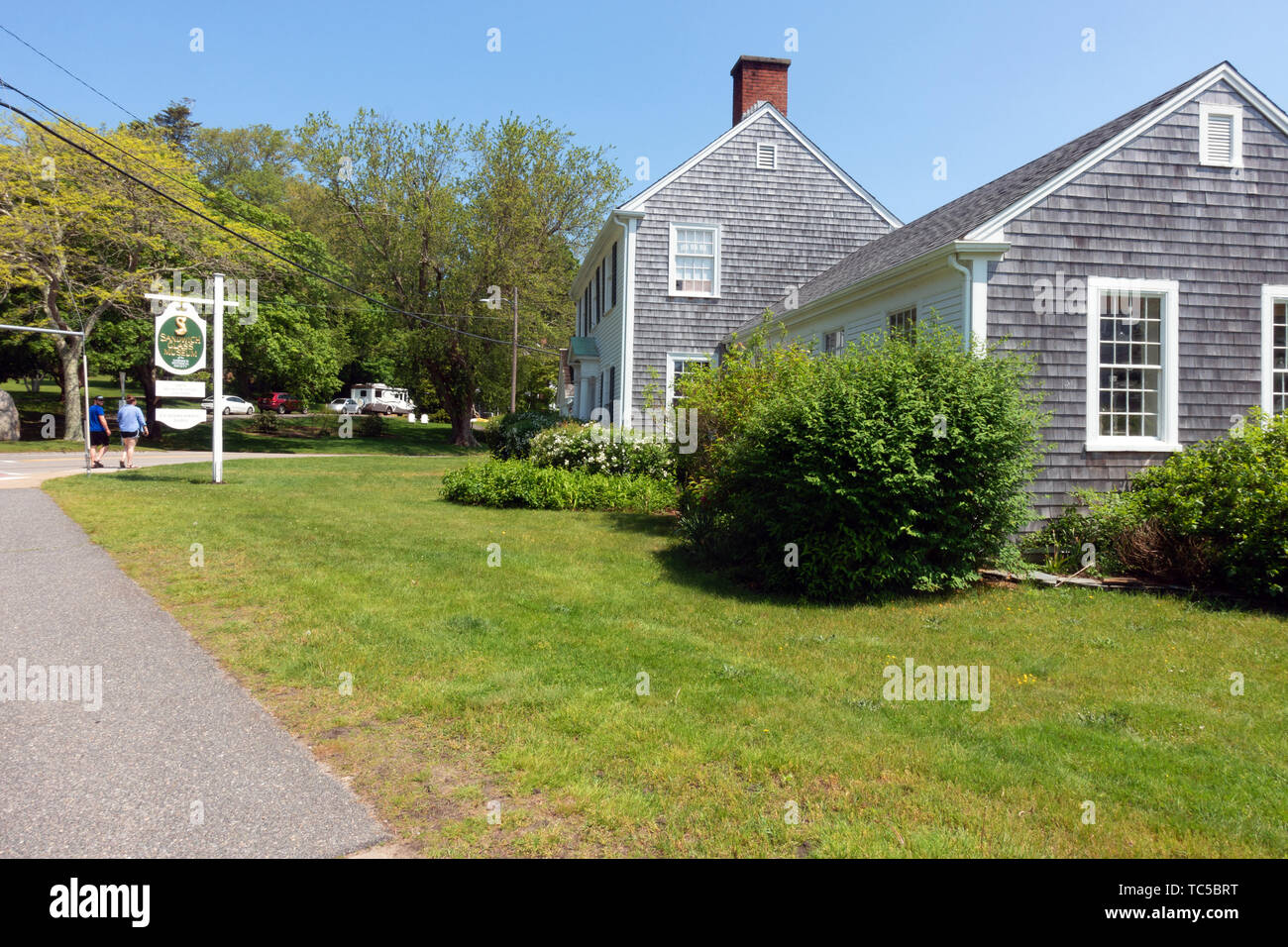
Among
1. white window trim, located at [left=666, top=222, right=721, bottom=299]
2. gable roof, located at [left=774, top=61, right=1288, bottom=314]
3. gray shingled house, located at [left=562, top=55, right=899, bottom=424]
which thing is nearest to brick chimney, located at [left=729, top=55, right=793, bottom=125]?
gray shingled house, located at [left=562, top=55, right=899, bottom=424]

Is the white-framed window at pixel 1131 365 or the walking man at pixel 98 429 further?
the walking man at pixel 98 429

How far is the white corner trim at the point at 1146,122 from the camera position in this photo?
1091 cm

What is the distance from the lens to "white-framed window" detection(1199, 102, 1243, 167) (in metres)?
11.2

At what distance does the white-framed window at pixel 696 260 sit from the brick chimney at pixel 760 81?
11.6 ft

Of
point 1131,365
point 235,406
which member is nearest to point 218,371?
point 1131,365

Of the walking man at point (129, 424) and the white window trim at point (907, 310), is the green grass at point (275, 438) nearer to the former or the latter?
the walking man at point (129, 424)

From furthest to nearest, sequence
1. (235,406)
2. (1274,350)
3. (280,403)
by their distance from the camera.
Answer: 1. (280,403)
2. (235,406)
3. (1274,350)

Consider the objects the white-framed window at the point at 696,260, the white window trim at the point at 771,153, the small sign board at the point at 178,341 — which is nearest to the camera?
Result: the small sign board at the point at 178,341

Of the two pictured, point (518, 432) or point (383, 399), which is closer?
point (518, 432)

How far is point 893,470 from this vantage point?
8.16 meters

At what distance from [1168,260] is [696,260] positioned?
10.9 m

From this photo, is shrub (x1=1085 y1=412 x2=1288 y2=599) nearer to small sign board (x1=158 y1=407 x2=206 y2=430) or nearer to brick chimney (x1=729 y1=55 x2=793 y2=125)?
brick chimney (x1=729 y1=55 x2=793 y2=125)

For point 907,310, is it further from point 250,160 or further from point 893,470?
point 250,160

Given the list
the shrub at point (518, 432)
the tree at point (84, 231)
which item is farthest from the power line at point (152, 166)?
the shrub at point (518, 432)
